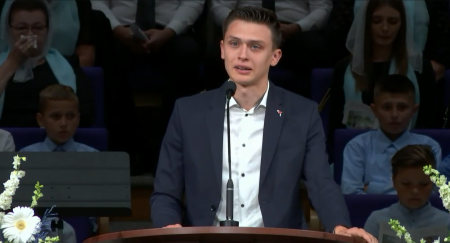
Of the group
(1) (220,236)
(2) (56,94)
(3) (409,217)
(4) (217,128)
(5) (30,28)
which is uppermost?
(5) (30,28)

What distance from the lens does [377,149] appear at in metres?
5.22

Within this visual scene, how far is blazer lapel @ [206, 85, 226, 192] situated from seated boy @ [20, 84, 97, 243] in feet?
5.61

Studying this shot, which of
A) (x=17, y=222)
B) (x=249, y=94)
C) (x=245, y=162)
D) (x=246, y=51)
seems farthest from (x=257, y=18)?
(x=17, y=222)

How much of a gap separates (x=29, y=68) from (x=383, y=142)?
6.76 ft

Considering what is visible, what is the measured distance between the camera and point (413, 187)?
461 centimetres

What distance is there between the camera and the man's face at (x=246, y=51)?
3297 mm

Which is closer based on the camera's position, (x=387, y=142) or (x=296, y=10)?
(x=387, y=142)

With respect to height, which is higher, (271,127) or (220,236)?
(271,127)

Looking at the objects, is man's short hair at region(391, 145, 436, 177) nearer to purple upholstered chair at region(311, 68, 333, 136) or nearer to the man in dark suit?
purple upholstered chair at region(311, 68, 333, 136)

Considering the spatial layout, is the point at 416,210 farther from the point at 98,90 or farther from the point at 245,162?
the point at 98,90

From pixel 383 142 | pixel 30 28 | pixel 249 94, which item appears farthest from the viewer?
pixel 30 28

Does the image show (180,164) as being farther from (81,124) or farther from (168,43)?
(168,43)

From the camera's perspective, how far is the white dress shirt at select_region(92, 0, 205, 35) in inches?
243

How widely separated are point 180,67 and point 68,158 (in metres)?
2.26
